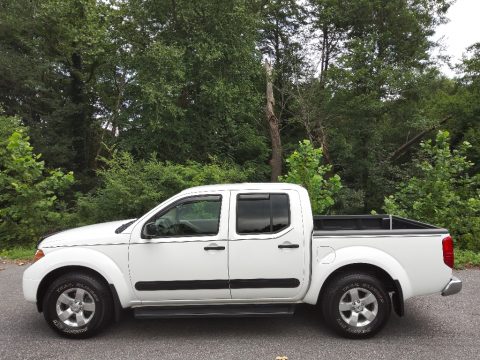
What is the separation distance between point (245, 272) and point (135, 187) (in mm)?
6922

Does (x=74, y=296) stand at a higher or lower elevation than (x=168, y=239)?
lower

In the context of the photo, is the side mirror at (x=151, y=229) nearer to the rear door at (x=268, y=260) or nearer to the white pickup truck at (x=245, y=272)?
the white pickup truck at (x=245, y=272)

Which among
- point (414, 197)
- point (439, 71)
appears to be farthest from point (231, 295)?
point (439, 71)

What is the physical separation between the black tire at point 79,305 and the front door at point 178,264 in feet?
1.33

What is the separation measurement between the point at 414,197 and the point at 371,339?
549 centimetres

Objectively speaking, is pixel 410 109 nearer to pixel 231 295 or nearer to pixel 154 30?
pixel 154 30

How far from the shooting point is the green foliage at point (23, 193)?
9.61 meters

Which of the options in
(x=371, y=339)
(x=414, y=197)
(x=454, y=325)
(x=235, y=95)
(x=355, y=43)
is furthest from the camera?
(x=355, y=43)

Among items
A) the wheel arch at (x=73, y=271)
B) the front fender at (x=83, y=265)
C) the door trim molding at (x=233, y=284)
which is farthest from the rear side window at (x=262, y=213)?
the wheel arch at (x=73, y=271)

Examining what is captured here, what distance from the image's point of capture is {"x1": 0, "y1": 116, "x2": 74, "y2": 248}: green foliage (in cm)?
961

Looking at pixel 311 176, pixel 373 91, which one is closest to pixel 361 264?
pixel 311 176

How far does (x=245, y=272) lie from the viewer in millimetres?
4434

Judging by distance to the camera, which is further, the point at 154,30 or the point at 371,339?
the point at 154,30

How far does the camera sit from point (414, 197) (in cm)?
907
